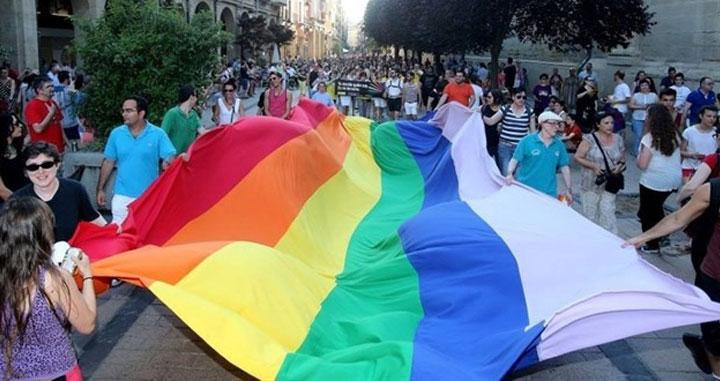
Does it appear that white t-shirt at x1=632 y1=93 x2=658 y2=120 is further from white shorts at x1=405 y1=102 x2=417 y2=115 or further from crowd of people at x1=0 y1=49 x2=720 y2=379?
white shorts at x1=405 y1=102 x2=417 y2=115

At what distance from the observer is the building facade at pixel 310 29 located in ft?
307

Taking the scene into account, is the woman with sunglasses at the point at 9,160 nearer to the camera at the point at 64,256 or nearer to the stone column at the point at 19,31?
the camera at the point at 64,256

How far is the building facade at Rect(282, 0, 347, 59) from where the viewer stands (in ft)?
307

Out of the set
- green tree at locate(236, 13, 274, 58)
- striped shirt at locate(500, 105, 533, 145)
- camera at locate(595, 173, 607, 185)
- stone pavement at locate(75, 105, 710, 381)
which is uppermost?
green tree at locate(236, 13, 274, 58)

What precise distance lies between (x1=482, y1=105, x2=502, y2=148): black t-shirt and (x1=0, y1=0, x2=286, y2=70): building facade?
446cm

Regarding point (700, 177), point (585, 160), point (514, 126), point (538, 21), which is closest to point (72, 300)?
point (700, 177)

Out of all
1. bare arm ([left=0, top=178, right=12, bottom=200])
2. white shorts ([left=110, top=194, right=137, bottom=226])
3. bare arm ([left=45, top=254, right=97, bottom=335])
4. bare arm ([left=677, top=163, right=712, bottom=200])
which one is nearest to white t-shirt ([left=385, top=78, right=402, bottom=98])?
white shorts ([left=110, top=194, right=137, bottom=226])

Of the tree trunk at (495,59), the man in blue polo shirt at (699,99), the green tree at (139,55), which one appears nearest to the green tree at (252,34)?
the tree trunk at (495,59)

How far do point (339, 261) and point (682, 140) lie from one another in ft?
13.9

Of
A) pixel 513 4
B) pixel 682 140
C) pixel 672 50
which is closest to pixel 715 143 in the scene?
pixel 682 140

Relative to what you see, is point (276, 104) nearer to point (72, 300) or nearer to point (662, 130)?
point (662, 130)

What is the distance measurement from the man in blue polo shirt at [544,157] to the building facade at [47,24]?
6.39 metres

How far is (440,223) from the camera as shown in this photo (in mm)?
6277

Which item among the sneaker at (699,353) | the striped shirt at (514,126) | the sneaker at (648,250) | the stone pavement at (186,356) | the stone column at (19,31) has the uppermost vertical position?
the stone column at (19,31)
